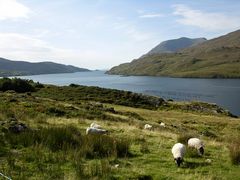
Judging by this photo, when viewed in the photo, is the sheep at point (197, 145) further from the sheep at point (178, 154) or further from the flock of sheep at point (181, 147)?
the sheep at point (178, 154)

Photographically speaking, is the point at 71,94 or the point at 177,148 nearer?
the point at 177,148

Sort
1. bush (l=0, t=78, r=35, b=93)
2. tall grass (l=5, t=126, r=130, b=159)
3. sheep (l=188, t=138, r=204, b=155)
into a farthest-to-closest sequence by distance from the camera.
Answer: bush (l=0, t=78, r=35, b=93), sheep (l=188, t=138, r=204, b=155), tall grass (l=5, t=126, r=130, b=159)

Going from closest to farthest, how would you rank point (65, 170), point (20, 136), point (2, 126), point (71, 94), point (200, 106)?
1. point (65, 170)
2. point (20, 136)
3. point (2, 126)
4. point (71, 94)
5. point (200, 106)

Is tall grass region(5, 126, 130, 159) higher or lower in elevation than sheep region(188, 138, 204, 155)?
higher

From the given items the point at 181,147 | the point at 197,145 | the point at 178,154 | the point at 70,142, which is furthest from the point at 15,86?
the point at 178,154

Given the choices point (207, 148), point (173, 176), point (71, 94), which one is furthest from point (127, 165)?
point (71, 94)

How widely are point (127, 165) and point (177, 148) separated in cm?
183

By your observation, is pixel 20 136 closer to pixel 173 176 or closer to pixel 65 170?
pixel 65 170

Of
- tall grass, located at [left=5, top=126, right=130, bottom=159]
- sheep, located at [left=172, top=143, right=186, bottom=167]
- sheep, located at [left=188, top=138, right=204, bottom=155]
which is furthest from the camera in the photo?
sheep, located at [left=188, top=138, right=204, bottom=155]

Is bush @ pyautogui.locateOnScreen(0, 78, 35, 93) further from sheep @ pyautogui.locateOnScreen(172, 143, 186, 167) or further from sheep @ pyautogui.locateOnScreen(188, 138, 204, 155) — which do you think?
sheep @ pyautogui.locateOnScreen(172, 143, 186, 167)

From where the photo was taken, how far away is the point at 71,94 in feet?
230

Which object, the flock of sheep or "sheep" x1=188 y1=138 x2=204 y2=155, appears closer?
the flock of sheep

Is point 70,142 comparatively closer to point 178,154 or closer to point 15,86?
point 178,154

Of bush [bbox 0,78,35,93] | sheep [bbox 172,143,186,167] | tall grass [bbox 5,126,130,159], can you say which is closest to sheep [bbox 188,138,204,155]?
sheep [bbox 172,143,186,167]
